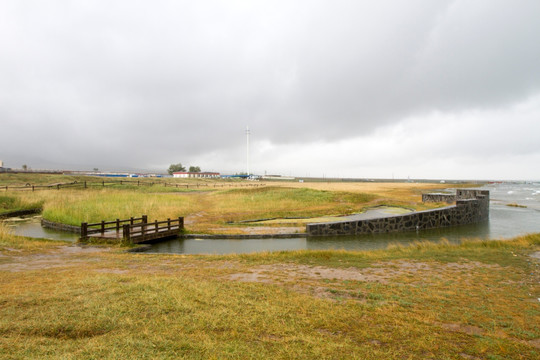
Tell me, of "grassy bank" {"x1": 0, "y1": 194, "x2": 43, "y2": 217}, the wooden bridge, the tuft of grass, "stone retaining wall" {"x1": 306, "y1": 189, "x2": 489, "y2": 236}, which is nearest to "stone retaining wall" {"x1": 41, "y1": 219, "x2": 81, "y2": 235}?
the wooden bridge

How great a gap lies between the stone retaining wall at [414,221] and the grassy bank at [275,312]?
29.6 ft

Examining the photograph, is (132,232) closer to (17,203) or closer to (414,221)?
(414,221)

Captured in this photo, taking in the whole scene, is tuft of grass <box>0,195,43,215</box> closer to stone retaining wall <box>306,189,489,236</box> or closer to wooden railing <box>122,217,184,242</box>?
wooden railing <box>122,217,184,242</box>

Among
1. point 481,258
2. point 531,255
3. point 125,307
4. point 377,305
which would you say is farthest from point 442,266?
point 125,307

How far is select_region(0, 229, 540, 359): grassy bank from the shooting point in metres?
4.22

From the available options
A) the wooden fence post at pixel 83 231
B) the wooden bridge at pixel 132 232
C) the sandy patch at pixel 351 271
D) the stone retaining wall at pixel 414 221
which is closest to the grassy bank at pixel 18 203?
the wooden bridge at pixel 132 232

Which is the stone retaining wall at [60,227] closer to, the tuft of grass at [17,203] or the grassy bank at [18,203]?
the grassy bank at [18,203]

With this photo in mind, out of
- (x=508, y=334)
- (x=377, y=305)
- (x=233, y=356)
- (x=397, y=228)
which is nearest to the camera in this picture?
(x=233, y=356)

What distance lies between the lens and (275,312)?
5.51 m

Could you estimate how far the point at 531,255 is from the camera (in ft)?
36.4

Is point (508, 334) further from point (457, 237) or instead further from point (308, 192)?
point (308, 192)

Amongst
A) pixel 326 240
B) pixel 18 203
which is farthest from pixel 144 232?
pixel 18 203

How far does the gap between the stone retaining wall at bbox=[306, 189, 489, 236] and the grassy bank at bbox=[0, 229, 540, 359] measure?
902 centimetres

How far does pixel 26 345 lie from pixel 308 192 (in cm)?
3819
